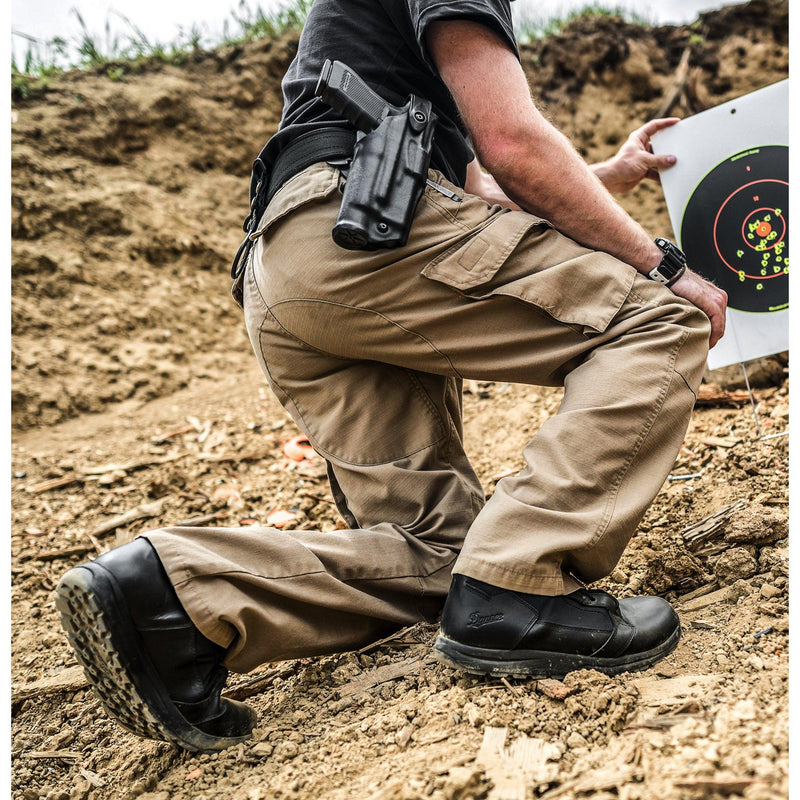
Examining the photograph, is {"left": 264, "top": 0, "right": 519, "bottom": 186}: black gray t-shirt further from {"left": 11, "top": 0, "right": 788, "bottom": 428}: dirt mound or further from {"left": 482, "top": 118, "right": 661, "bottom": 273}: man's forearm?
{"left": 11, "top": 0, "right": 788, "bottom": 428}: dirt mound

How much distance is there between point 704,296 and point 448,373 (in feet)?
2.28

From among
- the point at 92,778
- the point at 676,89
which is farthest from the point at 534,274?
the point at 676,89

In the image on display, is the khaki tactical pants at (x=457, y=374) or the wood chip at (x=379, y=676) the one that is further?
the wood chip at (x=379, y=676)

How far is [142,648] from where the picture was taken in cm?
153

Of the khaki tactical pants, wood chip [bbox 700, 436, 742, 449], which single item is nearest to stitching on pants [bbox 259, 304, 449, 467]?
the khaki tactical pants

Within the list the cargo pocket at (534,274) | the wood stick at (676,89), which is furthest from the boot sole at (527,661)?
the wood stick at (676,89)

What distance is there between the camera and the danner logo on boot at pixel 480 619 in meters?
1.62

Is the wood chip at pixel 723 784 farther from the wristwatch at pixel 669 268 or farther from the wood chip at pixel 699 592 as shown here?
the wristwatch at pixel 669 268

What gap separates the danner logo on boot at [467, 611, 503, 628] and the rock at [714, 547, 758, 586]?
76 centimetres

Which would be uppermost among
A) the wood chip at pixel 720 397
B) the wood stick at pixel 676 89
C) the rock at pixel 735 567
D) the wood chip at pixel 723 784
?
the wood stick at pixel 676 89

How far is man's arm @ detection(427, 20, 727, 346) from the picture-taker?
1.71 m

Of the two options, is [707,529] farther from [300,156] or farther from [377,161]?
[300,156]

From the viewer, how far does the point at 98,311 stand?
4.80 metres

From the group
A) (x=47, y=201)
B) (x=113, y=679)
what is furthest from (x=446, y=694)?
(x=47, y=201)
